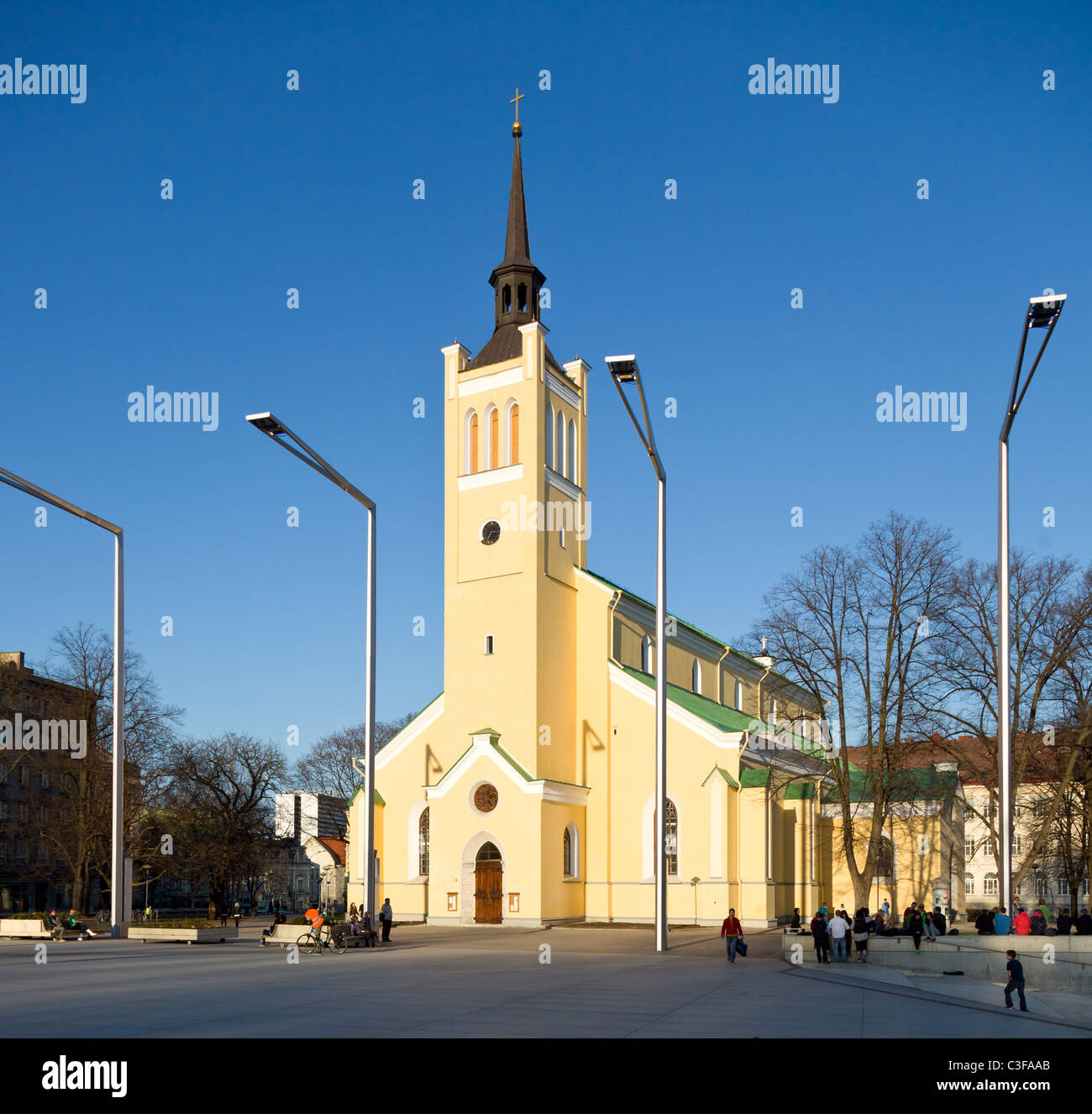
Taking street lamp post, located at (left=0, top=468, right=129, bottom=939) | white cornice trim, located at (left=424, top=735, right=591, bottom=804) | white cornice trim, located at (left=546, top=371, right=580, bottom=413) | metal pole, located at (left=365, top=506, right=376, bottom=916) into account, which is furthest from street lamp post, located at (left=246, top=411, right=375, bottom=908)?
white cornice trim, located at (left=546, top=371, right=580, bottom=413)

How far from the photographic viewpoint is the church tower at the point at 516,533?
153ft

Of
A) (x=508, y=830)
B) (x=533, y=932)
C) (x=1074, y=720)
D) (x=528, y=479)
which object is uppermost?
(x=528, y=479)

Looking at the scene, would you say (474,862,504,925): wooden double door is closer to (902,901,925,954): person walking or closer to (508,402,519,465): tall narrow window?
(508,402,519,465): tall narrow window

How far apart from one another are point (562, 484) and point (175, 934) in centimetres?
2460

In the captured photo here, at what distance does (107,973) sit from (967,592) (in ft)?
96.1

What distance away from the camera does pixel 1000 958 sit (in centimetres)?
2678

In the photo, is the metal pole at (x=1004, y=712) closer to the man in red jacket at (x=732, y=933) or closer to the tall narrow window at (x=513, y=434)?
the man in red jacket at (x=732, y=933)

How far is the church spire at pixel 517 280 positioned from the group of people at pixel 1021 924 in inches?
1208

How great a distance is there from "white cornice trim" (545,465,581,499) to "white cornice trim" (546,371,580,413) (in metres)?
3.47

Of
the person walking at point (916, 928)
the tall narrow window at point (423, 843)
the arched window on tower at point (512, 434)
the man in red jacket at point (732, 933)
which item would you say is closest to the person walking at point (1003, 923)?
the person walking at point (916, 928)

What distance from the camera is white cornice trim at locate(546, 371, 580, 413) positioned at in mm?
49947
